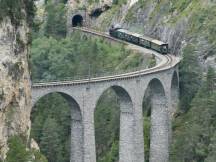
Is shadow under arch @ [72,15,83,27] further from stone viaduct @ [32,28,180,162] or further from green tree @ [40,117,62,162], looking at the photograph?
green tree @ [40,117,62,162]

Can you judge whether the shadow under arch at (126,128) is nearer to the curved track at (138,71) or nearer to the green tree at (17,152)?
the curved track at (138,71)

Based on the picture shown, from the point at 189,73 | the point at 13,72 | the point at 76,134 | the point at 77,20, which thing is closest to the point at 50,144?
the point at 76,134

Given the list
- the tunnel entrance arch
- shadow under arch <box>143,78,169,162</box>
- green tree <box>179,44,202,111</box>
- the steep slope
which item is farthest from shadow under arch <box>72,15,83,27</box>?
the steep slope

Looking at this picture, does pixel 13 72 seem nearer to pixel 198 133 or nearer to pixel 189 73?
pixel 198 133

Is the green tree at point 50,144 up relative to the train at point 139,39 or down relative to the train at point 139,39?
down

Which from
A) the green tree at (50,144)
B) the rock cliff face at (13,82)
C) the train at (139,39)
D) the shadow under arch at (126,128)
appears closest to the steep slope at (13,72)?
the rock cliff face at (13,82)

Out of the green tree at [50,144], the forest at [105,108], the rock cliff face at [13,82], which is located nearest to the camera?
the rock cliff face at [13,82]

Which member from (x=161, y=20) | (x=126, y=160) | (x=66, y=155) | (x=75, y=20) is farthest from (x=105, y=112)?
(x=75, y=20)

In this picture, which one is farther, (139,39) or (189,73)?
(139,39)

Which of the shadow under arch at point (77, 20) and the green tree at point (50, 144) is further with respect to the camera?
the shadow under arch at point (77, 20)
